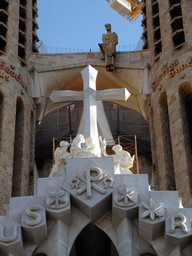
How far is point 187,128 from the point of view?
66.1 ft

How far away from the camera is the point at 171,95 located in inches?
819

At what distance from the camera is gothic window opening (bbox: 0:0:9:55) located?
21.9 meters

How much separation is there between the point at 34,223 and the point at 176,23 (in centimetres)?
1231

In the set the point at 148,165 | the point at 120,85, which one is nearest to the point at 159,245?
the point at 120,85

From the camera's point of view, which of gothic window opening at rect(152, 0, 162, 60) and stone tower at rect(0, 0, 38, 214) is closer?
stone tower at rect(0, 0, 38, 214)

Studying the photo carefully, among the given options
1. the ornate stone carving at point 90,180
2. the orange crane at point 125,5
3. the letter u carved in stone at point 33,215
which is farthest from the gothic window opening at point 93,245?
the orange crane at point 125,5

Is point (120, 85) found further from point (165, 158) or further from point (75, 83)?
point (165, 158)

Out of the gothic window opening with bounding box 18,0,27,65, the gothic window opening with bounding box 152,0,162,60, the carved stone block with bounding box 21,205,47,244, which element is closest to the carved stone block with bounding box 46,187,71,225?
the carved stone block with bounding box 21,205,47,244

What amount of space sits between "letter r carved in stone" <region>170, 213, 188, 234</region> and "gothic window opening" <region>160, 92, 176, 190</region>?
717 centimetres

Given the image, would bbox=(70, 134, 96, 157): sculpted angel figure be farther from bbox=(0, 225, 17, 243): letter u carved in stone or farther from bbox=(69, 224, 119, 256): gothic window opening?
bbox=(0, 225, 17, 243): letter u carved in stone

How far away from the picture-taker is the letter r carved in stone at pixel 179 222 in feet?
40.3

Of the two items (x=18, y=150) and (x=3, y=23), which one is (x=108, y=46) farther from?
(x=18, y=150)

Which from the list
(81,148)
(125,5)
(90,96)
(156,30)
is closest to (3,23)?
(156,30)

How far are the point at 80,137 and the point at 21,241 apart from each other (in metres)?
3.38
